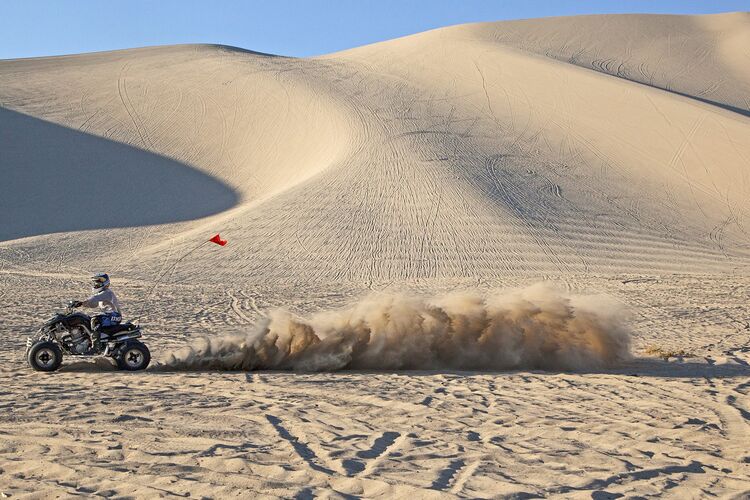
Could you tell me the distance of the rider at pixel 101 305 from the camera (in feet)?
33.6

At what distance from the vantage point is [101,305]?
10.3 metres

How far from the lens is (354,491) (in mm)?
5461

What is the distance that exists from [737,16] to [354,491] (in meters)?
86.6

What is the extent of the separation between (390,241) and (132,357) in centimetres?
1950

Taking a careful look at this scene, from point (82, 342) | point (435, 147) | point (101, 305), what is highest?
point (435, 147)

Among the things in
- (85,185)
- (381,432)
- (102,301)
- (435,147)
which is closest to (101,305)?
(102,301)

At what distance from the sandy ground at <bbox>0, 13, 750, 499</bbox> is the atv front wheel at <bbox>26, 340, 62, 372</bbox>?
0.17m

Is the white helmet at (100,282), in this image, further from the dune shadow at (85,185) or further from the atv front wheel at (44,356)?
the dune shadow at (85,185)

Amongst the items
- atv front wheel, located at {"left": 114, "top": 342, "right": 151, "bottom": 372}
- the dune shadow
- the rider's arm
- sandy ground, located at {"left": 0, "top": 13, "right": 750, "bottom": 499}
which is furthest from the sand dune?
the rider's arm

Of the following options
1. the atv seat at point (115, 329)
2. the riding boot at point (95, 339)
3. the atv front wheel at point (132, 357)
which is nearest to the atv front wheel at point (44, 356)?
the riding boot at point (95, 339)

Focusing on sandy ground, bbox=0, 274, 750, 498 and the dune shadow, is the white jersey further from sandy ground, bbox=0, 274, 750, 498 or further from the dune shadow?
the dune shadow

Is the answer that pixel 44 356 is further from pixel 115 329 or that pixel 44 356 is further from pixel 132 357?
pixel 132 357

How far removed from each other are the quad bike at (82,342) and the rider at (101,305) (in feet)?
0.16

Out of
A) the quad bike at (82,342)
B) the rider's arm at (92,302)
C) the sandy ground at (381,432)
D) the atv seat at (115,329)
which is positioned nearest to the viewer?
the sandy ground at (381,432)
